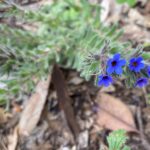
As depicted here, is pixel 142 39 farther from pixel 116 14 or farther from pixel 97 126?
pixel 97 126

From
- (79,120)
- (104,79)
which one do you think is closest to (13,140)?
(79,120)

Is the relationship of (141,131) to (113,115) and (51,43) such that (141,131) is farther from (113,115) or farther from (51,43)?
(51,43)

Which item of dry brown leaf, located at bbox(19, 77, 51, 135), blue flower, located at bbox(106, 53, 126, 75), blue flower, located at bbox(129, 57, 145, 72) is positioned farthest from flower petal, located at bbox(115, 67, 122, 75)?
dry brown leaf, located at bbox(19, 77, 51, 135)

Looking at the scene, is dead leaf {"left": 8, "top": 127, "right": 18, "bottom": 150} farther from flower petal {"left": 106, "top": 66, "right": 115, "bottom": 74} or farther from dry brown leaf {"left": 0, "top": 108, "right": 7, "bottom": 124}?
flower petal {"left": 106, "top": 66, "right": 115, "bottom": 74}

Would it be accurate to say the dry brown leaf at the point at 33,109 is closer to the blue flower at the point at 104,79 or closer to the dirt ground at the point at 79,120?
the dirt ground at the point at 79,120

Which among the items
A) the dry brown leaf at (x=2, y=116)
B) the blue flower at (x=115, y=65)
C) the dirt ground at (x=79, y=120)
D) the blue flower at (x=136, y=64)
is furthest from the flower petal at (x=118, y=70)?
the dry brown leaf at (x=2, y=116)

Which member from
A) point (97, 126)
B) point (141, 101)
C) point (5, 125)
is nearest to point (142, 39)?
point (141, 101)

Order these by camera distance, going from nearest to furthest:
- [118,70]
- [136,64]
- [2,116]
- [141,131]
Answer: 1. [118,70]
2. [136,64]
3. [141,131]
4. [2,116]
